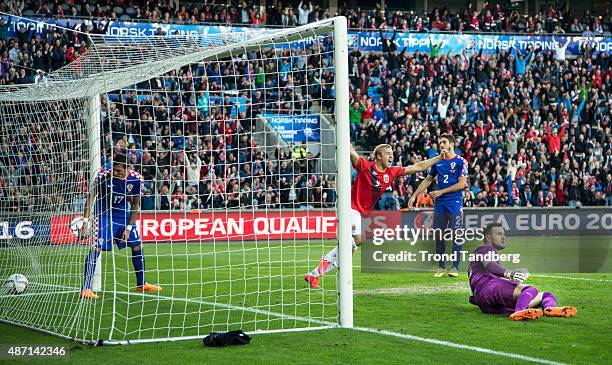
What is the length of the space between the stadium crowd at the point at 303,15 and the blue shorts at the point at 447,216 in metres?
17.6

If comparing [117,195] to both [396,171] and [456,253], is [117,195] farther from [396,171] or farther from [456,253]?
[456,253]

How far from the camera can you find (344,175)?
28.7 ft

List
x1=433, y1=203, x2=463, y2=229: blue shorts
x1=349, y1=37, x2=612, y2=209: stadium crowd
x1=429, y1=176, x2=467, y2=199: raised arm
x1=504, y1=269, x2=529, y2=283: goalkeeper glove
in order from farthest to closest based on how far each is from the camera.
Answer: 1. x1=349, y1=37, x2=612, y2=209: stadium crowd
2. x1=433, y1=203, x2=463, y2=229: blue shorts
3. x1=429, y1=176, x2=467, y2=199: raised arm
4. x1=504, y1=269, x2=529, y2=283: goalkeeper glove

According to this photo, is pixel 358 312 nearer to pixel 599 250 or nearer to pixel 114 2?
pixel 599 250

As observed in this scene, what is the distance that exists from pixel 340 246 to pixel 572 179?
22213 mm

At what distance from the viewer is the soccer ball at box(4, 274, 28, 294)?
10.8m

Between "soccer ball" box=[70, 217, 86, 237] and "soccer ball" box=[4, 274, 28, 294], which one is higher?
"soccer ball" box=[70, 217, 86, 237]

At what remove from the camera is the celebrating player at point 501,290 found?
926cm

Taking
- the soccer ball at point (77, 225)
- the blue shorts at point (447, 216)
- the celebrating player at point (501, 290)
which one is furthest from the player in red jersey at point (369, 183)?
the soccer ball at point (77, 225)

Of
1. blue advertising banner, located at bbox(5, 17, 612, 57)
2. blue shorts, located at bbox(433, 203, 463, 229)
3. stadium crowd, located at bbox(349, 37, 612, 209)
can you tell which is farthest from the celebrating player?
blue advertising banner, located at bbox(5, 17, 612, 57)

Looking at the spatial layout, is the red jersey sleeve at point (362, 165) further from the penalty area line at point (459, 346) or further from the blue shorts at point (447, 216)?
the penalty area line at point (459, 346)

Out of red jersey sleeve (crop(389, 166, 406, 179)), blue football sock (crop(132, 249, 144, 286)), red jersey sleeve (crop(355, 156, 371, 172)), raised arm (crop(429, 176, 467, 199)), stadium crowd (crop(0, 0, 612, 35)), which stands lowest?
blue football sock (crop(132, 249, 144, 286))

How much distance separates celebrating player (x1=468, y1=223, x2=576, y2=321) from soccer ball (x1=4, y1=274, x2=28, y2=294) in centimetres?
558

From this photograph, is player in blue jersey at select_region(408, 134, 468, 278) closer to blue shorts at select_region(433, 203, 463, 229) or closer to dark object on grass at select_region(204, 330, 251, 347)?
blue shorts at select_region(433, 203, 463, 229)
